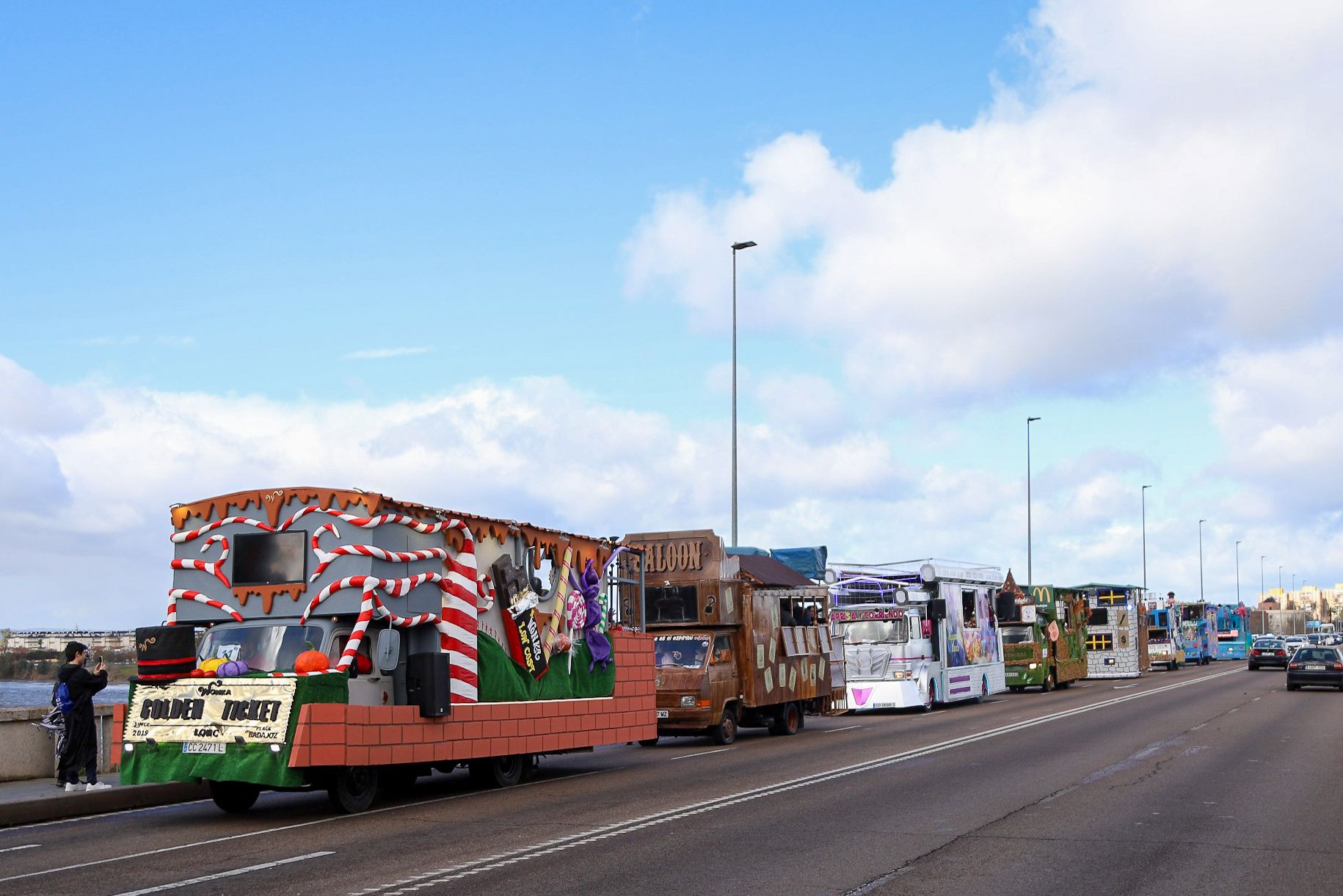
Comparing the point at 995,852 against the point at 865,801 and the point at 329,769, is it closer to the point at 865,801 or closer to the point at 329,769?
the point at 865,801

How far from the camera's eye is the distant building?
19.0m

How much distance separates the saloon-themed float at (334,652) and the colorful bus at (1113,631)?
1575 inches

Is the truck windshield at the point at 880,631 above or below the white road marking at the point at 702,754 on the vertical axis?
above

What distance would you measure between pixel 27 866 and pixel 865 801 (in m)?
8.21

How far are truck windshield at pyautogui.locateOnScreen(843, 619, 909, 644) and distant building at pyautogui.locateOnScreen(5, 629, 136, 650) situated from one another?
17.4 m

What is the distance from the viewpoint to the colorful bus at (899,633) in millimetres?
32625

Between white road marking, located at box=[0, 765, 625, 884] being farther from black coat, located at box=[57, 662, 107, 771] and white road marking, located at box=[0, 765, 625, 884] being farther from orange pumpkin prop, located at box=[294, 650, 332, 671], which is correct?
orange pumpkin prop, located at box=[294, 650, 332, 671]

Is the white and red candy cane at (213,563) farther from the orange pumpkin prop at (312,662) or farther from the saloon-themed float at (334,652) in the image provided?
the orange pumpkin prop at (312,662)

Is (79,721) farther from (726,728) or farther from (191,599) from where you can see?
(726,728)

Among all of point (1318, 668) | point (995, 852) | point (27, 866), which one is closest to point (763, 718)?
point (995, 852)

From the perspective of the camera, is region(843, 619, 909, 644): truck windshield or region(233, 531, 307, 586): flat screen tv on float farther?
region(843, 619, 909, 644): truck windshield

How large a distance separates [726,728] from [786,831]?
11570 mm

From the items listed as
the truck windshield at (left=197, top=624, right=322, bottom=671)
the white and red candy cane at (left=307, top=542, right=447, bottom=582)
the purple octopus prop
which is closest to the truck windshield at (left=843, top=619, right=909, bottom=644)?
the purple octopus prop

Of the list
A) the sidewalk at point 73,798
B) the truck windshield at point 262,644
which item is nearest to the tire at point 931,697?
the sidewalk at point 73,798
